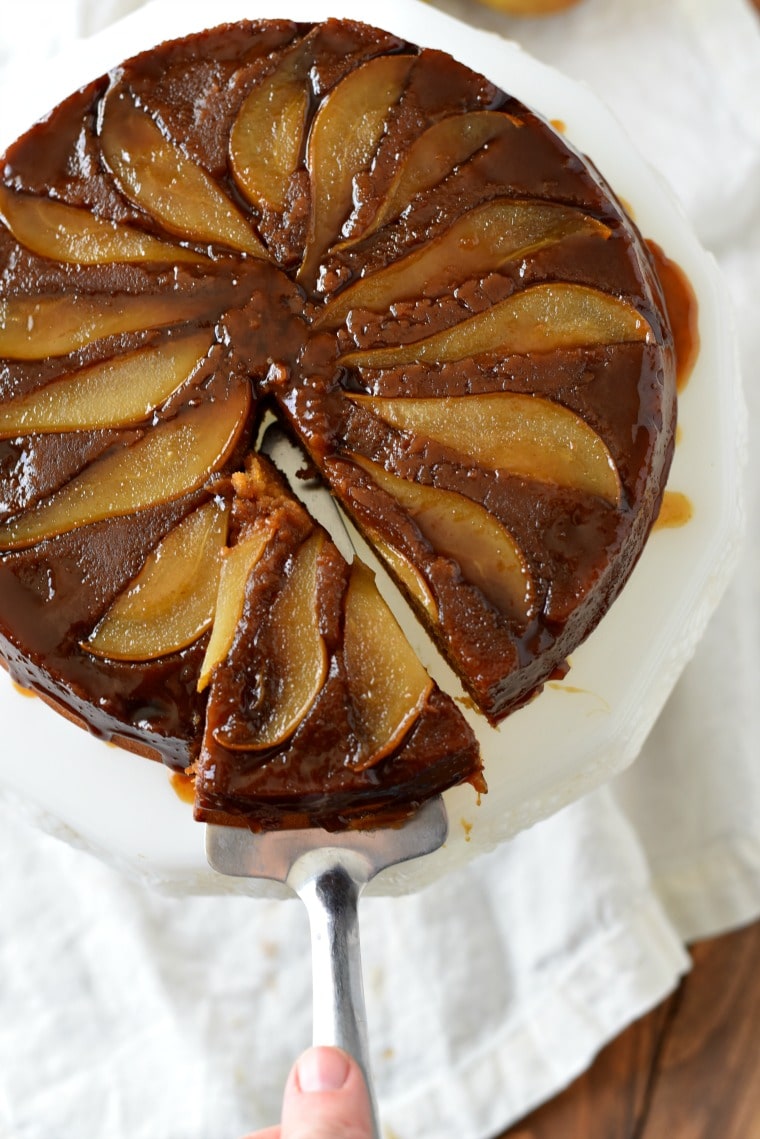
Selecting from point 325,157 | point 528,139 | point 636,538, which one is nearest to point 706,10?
point 528,139

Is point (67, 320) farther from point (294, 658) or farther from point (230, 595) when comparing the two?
point (294, 658)

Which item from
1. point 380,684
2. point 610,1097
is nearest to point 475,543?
point 380,684

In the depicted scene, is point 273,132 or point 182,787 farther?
point 182,787

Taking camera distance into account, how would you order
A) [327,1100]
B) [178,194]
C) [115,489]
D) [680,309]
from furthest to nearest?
[680,309]
[178,194]
[115,489]
[327,1100]

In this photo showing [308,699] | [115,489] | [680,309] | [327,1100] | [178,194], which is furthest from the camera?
[680,309]

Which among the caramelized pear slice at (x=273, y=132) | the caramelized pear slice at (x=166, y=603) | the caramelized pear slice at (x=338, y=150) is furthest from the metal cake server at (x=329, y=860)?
the caramelized pear slice at (x=273, y=132)

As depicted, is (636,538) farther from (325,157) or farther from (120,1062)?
(120,1062)

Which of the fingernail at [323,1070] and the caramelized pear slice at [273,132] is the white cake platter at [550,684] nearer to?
the caramelized pear slice at [273,132]
